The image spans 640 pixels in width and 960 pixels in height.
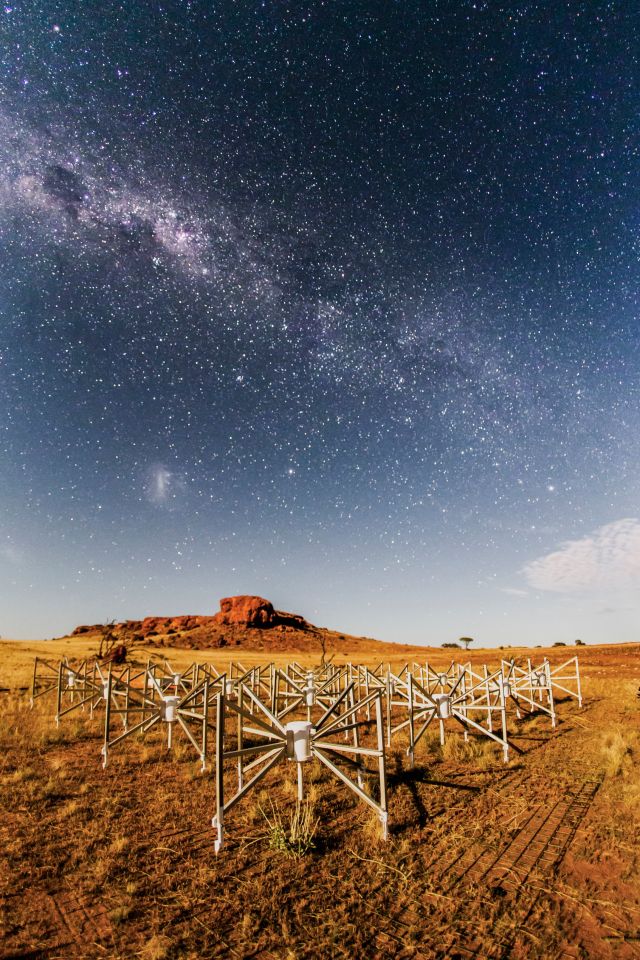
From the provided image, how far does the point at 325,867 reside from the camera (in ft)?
20.8

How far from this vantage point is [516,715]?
19.1 metres

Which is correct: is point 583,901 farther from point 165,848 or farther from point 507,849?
point 165,848

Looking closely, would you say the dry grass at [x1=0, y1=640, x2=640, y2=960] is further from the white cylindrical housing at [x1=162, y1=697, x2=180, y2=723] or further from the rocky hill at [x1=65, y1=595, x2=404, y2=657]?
the rocky hill at [x1=65, y1=595, x2=404, y2=657]

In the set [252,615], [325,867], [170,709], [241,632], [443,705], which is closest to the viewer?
[325,867]

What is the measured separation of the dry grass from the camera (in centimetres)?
488

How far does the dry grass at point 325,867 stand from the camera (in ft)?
16.0

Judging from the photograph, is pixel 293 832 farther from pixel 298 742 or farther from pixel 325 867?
pixel 298 742

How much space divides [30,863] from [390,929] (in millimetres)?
5117

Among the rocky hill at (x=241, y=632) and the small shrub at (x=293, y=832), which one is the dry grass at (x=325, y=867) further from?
the rocky hill at (x=241, y=632)

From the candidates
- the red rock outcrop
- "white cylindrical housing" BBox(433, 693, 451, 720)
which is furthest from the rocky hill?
"white cylindrical housing" BBox(433, 693, 451, 720)

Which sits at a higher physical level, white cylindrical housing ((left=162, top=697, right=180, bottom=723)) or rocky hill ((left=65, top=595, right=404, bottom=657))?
white cylindrical housing ((left=162, top=697, right=180, bottom=723))

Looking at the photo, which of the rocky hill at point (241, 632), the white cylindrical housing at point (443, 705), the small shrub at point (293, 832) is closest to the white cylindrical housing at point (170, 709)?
the small shrub at point (293, 832)

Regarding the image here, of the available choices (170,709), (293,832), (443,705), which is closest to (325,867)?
(293,832)

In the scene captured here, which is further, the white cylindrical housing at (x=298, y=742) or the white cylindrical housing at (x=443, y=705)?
the white cylindrical housing at (x=443, y=705)
